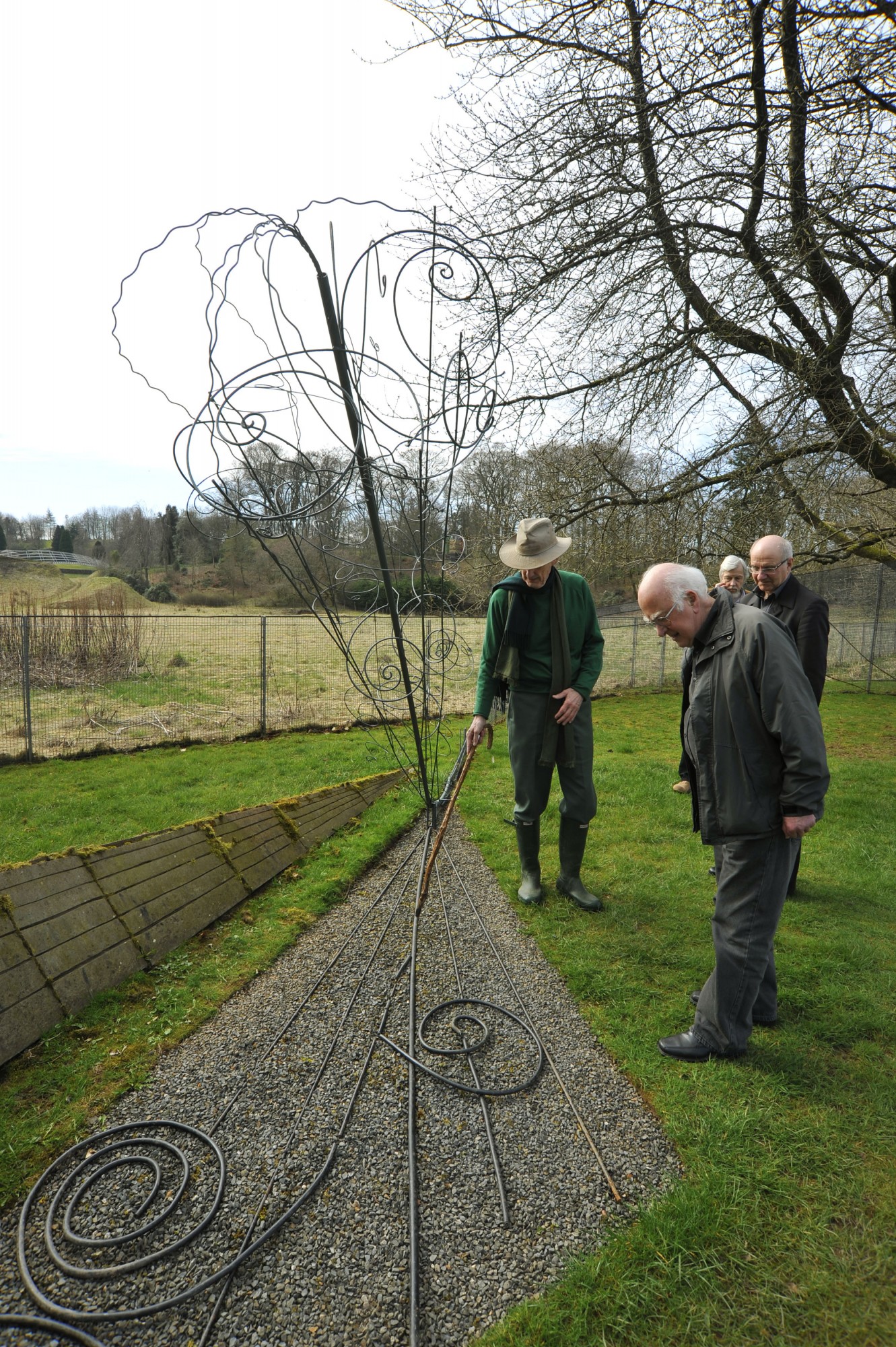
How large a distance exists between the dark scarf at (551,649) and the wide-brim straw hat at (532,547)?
0.14 m

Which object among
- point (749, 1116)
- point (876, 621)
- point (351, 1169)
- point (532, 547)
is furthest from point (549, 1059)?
point (876, 621)

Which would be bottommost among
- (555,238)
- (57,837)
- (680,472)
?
(57,837)

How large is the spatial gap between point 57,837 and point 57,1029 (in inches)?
109

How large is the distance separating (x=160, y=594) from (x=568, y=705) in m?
15.9

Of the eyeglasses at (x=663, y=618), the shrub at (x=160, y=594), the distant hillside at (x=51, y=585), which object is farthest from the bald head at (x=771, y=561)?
the shrub at (x=160, y=594)

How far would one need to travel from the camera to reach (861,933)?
3488 mm

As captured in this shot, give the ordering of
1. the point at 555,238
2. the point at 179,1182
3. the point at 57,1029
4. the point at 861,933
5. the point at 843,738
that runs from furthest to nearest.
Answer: the point at 843,738 → the point at 555,238 → the point at 861,933 → the point at 57,1029 → the point at 179,1182

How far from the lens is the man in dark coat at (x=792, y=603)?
3625 millimetres

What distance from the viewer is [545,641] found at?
3652mm

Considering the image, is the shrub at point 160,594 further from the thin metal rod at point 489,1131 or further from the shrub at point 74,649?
the thin metal rod at point 489,1131

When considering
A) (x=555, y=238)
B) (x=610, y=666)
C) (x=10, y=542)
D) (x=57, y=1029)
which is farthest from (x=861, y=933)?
(x=10, y=542)

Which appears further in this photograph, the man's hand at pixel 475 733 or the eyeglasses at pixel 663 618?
the man's hand at pixel 475 733

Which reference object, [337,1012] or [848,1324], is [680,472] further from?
[848,1324]

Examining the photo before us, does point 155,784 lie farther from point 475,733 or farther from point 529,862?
point 475,733
